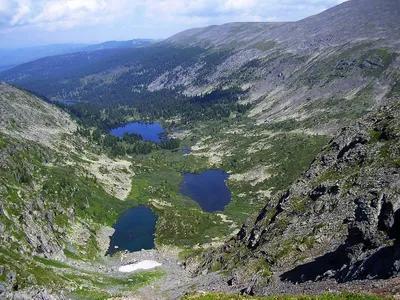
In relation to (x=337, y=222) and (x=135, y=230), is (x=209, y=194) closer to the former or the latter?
(x=135, y=230)

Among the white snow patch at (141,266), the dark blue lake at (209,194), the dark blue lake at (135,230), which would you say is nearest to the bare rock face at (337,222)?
the white snow patch at (141,266)

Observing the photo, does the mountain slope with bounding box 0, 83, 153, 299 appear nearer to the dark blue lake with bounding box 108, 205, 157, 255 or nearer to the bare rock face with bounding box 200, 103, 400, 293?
the dark blue lake with bounding box 108, 205, 157, 255

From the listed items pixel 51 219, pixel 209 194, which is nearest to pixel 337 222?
pixel 51 219

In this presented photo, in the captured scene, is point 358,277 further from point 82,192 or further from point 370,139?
point 82,192

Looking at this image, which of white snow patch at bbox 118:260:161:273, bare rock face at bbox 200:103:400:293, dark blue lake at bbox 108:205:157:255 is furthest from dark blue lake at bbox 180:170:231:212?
bare rock face at bbox 200:103:400:293

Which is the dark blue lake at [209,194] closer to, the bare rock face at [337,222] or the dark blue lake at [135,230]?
the dark blue lake at [135,230]

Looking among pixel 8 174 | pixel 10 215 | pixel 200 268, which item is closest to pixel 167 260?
pixel 200 268
